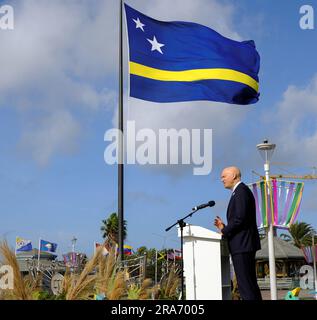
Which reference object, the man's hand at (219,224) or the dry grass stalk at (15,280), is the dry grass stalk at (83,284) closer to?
the dry grass stalk at (15,280)

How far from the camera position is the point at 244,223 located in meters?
5.15

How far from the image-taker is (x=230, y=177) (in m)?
5.33

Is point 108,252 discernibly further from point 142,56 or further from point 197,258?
point 142,56

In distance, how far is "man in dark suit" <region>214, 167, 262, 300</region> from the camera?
16.6 feet

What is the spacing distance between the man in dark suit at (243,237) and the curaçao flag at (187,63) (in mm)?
6163

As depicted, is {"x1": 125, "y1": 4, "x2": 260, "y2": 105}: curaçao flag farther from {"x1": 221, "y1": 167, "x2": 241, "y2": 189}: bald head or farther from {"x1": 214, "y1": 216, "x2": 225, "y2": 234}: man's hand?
{"x1": 214, "y1": 216, "x2": 225, "y2": 234}: man's hand

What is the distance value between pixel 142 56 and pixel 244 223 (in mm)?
6997

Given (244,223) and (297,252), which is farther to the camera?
(297,252)

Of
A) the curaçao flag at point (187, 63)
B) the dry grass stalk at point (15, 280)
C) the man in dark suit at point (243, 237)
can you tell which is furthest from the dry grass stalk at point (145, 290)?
the curaçao flag at point (187, 63)

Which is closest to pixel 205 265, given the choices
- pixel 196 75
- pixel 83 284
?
pixel 83 284

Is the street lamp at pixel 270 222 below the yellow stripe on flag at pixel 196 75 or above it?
below

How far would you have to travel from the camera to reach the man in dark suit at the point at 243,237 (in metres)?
Answer: 5.07

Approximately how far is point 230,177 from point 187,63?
715 centimetres

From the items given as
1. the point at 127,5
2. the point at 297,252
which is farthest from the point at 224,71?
the point at 297,252
